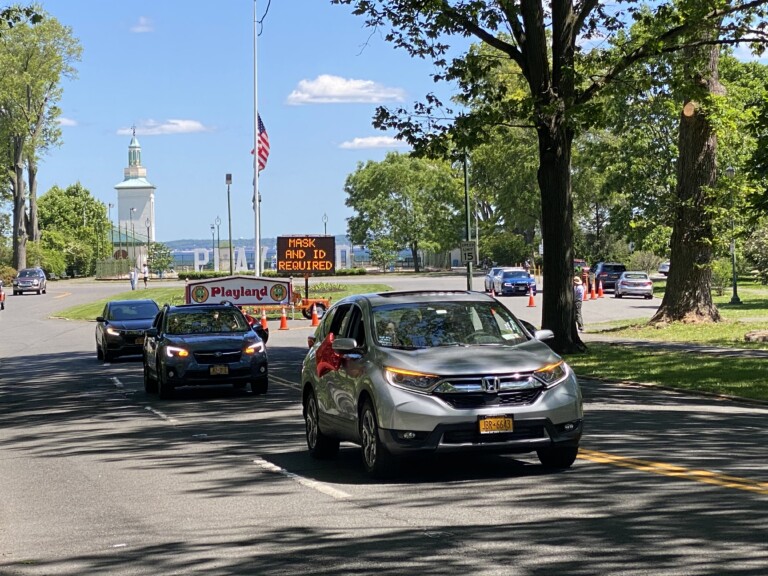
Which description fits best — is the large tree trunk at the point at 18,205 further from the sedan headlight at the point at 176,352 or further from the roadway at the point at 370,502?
the roadway at the point at 370,502

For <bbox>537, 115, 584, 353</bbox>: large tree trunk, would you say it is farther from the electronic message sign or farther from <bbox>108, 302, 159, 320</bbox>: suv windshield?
the electronic message sign

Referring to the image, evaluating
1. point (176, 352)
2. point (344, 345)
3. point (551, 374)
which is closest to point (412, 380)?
point (344, 345)

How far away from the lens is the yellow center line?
34.6 ft

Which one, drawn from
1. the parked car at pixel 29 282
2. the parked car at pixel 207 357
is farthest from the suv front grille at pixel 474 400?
the parked car at pixel 29 282

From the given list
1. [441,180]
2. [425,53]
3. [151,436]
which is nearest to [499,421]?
[151,436]

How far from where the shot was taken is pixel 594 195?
4087 inches

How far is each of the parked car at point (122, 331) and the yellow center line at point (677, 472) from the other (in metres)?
21.8

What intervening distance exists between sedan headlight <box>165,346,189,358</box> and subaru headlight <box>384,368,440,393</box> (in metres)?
10.9

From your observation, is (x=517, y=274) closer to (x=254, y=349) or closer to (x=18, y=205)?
(x=254, y=349)

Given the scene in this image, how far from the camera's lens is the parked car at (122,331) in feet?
110

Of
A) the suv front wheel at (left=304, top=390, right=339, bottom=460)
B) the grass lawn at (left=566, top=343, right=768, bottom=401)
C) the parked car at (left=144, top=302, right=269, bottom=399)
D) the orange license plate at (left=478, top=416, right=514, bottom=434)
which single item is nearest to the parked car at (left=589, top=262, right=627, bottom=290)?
the grass lawn at (left=566, top=343, right=768, bottom=401)

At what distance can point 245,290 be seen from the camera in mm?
51562

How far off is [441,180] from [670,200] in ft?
301

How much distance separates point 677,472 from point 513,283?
59428 mm
